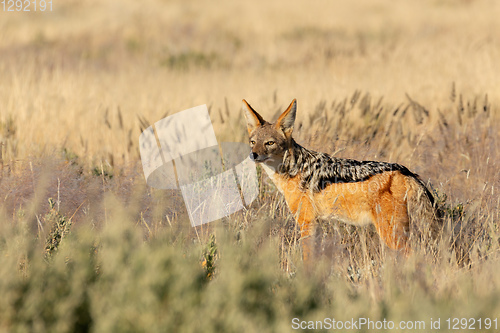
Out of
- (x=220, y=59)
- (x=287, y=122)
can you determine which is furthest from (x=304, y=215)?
(x=220, y=59)

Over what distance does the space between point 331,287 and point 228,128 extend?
3.90m

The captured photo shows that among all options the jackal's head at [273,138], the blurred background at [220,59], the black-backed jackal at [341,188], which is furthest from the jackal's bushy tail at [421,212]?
the blurred background at [220,59]

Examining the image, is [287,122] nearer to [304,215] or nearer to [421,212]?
[304,215]

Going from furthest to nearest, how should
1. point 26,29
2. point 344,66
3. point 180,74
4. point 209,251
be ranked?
point 26,29
point 180,74
point 344,66
point 209,251

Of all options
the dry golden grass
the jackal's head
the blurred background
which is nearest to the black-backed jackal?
the jackal's head

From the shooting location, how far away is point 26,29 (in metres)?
16.9

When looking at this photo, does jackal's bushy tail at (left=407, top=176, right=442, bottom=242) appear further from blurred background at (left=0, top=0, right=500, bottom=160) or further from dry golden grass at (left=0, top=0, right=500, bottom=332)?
blurred background at (left=0, top=0, right=500, bottom=160)

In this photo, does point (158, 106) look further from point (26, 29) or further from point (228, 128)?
point (26, 29)

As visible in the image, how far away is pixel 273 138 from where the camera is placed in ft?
13.9

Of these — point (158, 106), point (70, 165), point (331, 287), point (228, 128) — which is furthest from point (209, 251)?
point (158, 106)

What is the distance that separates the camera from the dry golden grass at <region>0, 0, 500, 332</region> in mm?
2551

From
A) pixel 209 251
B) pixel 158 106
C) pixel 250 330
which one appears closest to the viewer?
pixel 250 330

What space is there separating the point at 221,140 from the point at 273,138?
2216 millimetres

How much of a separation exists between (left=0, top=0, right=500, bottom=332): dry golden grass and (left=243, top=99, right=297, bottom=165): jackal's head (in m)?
0.48
